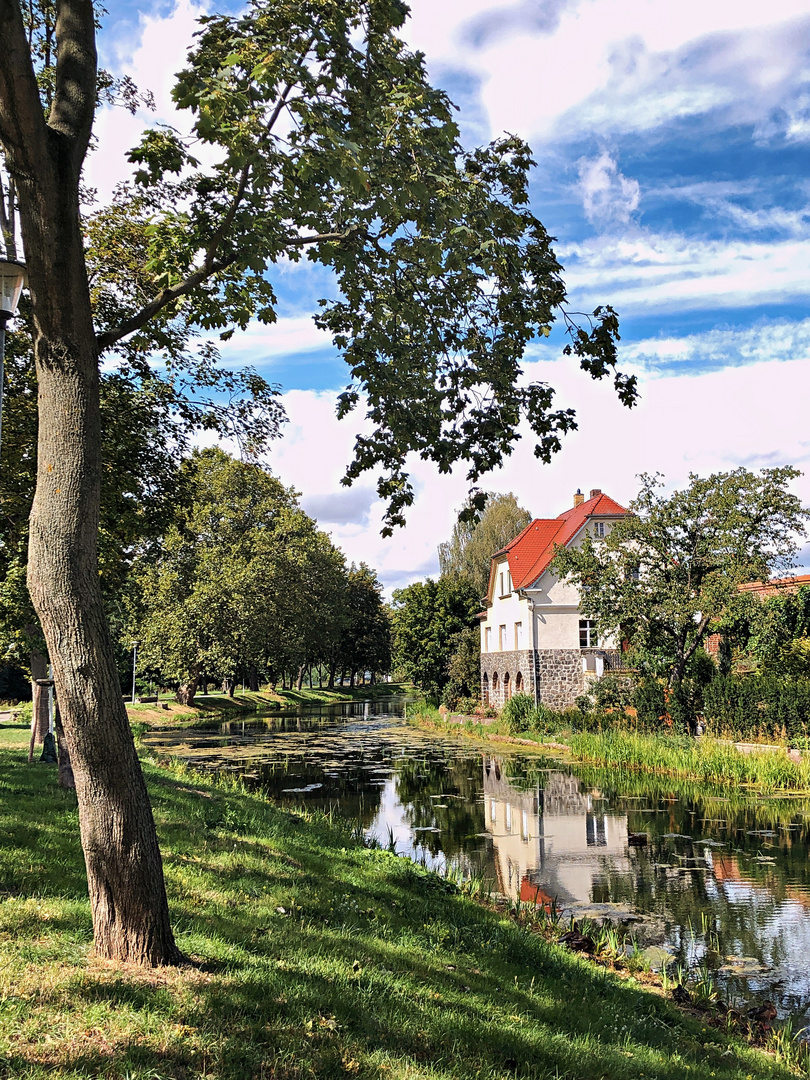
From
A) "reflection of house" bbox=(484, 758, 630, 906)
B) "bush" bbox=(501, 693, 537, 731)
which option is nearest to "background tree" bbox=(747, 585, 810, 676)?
"reflection of house" bbox=(484, 758, 630, 906)

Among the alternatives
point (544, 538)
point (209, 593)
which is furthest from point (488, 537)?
point (209, 593)

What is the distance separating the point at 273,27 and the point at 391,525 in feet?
15.1

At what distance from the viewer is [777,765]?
63.3 ft

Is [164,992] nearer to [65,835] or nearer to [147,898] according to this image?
[147,898]

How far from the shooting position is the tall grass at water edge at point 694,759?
62.7 ft

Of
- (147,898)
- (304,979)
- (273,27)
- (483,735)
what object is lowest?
(483,735)

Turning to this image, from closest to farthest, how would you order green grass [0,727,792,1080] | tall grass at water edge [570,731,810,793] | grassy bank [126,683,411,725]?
1. green grass [0,727,792,1080]
2. tall grass at water edge [570,731,810,793]
3. grassy bank [126,683,411,725]

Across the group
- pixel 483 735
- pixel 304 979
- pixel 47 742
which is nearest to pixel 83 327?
pixel 304 979

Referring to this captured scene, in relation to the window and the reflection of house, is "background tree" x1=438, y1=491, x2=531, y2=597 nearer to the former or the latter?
the window

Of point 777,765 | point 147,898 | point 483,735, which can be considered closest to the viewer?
point 147,898

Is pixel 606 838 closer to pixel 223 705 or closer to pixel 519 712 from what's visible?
pixel 519 712

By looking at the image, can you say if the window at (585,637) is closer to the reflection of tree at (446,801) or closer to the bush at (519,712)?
the bush at (519,712)

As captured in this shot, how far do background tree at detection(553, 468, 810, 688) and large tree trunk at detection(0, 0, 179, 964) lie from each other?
71.3 feet

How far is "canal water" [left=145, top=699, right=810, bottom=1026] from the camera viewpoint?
31.0 feet
